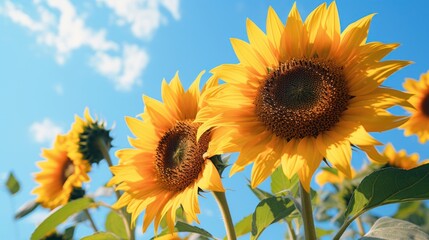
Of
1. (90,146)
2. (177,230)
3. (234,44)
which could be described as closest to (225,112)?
(234,44)

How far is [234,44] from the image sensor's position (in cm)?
229

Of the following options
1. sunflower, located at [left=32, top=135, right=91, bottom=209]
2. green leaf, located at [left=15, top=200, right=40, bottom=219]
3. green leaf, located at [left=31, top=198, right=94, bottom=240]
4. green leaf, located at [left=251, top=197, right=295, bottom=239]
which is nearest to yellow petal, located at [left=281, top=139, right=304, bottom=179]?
green leaf, located at [left=251, top=197, right=295, bottom=239]

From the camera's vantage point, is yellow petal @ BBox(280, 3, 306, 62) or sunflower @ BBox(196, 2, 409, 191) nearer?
sunflower @ BBox(196, 2, 409, 191)

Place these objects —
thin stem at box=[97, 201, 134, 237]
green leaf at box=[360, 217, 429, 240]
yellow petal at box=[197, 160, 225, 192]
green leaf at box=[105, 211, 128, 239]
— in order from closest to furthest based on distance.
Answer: green leaf at box=[360, 217, 429, 240]
yellow petal at box=[197, 160, 225, 192]
thin stem at box=[97, 201, 134, 237]
green leaf at box=[105, 211, 128, 239]

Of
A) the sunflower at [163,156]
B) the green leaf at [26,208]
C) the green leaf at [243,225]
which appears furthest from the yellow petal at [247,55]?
the green leaf at [26,208]

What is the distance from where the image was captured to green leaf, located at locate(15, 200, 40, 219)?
14.9 feet

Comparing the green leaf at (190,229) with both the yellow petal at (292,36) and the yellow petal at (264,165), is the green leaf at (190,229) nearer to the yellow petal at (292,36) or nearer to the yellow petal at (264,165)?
the yellow petal at (264,165)

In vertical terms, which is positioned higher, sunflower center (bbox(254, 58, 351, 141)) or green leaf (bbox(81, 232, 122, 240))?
sunflower center (bbox(254, 58, 351, 141))

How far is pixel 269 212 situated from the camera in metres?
2.16

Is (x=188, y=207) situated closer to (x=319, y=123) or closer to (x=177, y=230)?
(x=177, y=230)

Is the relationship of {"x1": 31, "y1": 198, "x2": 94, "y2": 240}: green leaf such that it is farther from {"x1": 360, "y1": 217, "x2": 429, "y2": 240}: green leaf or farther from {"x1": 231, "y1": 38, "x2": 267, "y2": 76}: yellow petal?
{"x1": 360, "y1": 217, "x2": 429, "y2": 240}: green leaf

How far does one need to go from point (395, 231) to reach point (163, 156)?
123 centimetres

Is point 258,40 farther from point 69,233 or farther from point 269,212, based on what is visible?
point 69,233

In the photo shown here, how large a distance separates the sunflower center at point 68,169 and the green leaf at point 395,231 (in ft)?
12.6
